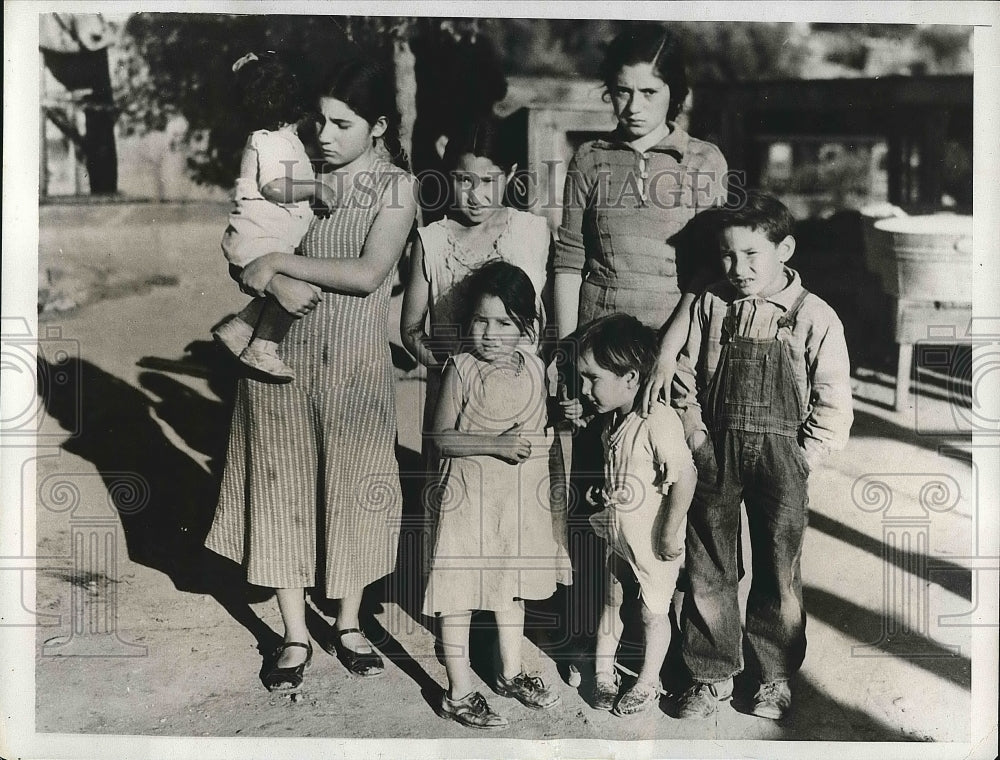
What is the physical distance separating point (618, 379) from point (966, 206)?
1236mm

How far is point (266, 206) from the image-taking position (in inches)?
108

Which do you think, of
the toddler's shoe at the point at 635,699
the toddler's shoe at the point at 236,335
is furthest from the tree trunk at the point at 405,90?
the toddler's shoe at the point at 635,699

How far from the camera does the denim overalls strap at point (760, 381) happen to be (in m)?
2.67

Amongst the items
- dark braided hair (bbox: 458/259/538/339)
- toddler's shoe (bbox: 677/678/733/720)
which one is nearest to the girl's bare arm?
dark braided hair (bbox: 458/259/538/339)

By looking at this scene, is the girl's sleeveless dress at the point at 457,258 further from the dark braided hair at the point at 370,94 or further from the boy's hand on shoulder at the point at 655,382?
the boy's hand on shoulder at the point at 655,382

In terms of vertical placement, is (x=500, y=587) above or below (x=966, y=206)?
below

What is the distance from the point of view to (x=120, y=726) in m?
2.81

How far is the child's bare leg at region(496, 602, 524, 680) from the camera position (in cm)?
272

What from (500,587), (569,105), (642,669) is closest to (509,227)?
(569,105)

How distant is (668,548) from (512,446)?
0.55m

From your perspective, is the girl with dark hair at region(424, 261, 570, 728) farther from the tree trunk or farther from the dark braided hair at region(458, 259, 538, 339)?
the tree trunk

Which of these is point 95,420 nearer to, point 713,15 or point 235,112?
point 235,112

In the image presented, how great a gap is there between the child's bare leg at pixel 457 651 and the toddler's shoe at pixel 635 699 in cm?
45

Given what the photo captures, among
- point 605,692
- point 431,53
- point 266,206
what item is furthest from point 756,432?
point 266,206
